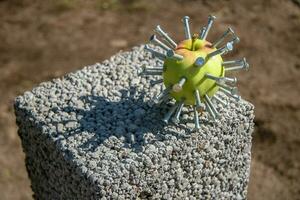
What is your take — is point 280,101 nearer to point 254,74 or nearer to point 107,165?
point 254,74

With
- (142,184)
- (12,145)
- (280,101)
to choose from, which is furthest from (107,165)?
(280,101)

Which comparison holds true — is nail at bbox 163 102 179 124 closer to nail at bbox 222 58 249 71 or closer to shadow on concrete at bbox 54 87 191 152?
shadow on concrete at bbox 54 87 191 152

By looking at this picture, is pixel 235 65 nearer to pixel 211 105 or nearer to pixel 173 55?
pixel 211 105

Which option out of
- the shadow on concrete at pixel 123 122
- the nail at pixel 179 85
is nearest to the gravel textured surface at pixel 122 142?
the shadow on concrete at pixel 123 122

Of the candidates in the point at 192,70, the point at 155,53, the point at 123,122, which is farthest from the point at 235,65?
the point at 123,122

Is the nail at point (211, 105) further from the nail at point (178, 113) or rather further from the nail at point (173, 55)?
the nail at point (173, 55)
